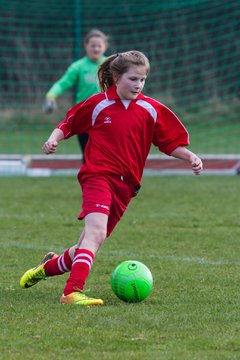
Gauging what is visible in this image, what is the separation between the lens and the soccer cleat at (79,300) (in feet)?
17.1

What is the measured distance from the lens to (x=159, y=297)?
5469mm

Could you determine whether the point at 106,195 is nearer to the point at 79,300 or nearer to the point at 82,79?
the point at 79,300

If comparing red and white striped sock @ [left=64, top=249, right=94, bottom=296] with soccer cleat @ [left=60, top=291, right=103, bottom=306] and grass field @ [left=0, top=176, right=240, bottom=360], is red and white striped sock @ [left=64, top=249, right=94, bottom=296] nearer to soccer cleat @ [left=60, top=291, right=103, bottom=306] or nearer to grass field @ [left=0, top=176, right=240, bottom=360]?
soccer cleat @ [left=60, top=291, right=103, bottom=306]

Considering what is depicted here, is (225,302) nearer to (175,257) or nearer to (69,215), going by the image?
(175,257)

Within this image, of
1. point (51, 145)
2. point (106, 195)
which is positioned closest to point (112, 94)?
point (51, 145)

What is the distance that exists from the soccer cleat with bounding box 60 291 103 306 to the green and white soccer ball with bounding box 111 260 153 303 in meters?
0.15

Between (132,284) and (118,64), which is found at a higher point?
(118,64)

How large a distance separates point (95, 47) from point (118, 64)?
4348 mm

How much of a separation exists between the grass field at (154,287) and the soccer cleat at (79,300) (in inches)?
2.9

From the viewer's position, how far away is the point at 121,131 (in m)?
5.62

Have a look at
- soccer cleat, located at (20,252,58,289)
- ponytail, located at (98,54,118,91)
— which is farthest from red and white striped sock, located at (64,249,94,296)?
ponytail, located at (98,54,118,91)

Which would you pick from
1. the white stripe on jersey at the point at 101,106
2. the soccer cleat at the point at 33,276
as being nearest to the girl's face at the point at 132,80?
the white stripe on jersey at the point at 101,106

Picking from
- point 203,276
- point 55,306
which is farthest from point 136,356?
point 203,276

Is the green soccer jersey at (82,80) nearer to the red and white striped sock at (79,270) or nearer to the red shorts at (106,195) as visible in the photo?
the red shorts at (106,195)
